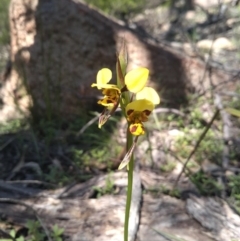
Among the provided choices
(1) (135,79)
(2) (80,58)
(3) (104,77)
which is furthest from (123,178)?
(1) (135,79)

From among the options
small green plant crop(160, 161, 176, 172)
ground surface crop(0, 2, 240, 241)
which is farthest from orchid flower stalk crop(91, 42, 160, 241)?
small green plant crop(160, 161, 176, 172)

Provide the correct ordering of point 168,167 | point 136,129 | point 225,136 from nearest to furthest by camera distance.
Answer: point 136,129 → point 168,167 → point 225,136

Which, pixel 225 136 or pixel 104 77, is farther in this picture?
pixel 225 136

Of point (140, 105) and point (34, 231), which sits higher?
point (140, 105)

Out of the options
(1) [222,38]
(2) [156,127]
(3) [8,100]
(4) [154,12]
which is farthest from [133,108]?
(4) [154,12]

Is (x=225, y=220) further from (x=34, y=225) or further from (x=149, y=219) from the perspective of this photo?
(x=34, y=225)

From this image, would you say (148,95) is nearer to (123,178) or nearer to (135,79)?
(135,79)

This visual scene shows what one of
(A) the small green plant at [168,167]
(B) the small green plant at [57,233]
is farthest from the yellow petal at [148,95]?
(A) the small green plant at [168,167]
